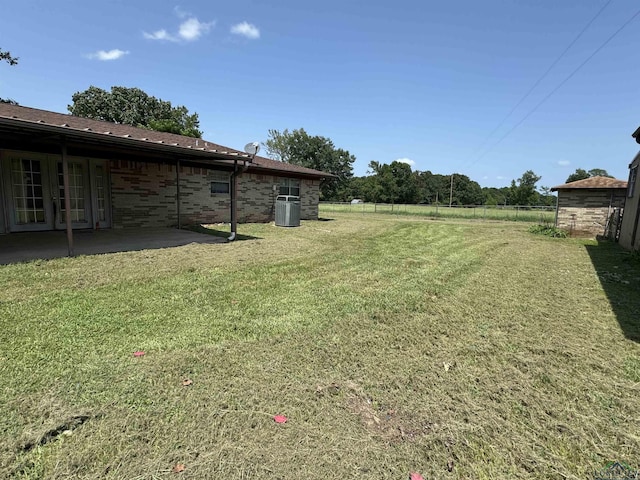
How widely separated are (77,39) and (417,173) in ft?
258

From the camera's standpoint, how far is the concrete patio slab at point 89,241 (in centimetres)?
628

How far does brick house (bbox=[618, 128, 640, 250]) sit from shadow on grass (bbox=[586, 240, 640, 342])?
0.61 metres

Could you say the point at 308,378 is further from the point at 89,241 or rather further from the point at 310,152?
the point at 310,152

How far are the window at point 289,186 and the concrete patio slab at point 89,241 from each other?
7.13 meters

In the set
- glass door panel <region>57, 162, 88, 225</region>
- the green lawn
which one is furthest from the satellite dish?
the green lawn

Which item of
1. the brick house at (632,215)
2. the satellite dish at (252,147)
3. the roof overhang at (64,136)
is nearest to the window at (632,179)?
the brick house at (632,215)

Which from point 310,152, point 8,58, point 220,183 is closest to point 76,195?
point 220,183

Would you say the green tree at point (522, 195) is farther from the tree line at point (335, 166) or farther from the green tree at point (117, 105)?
the green tree at point (117, 105)

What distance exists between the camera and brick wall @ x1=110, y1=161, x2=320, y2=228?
1034 cm

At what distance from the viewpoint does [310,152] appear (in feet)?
202

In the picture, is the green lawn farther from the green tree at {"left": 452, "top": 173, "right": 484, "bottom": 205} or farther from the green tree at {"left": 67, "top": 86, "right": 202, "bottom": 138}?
the green tree at {"left": 452, "top": 173, "right": 484, "bottom": 205}

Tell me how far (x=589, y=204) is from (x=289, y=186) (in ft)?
45.4

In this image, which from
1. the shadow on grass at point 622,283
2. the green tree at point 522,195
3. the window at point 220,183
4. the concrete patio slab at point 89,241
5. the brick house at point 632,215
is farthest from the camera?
the green tree at point 522,195

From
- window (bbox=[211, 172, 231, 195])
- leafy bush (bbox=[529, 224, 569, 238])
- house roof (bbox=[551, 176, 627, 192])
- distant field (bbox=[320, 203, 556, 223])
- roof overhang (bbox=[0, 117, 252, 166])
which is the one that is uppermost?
house roof (bbox=[551, 176, 627, 192])
